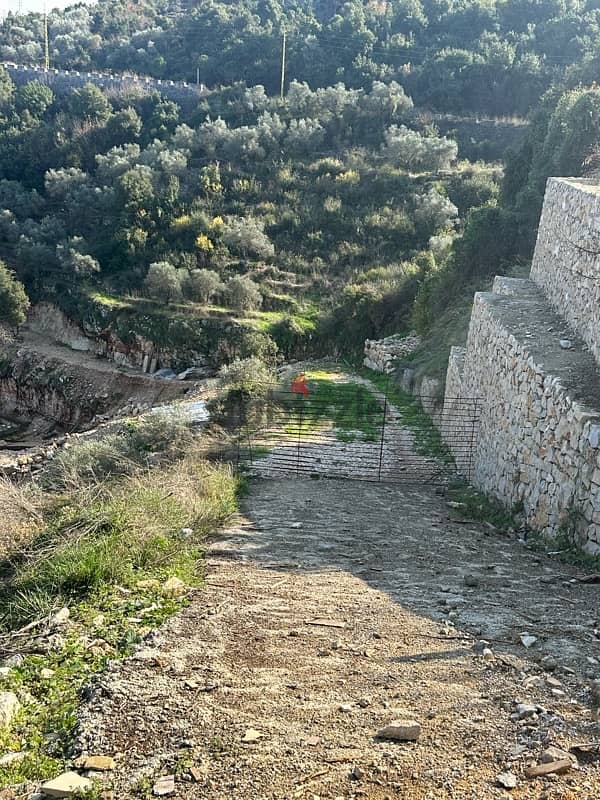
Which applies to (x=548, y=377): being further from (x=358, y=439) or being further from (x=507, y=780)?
(x=358, y=439)

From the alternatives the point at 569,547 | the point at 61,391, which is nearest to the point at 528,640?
the point at 569,547

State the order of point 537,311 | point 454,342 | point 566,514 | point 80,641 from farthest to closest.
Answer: point 454,342, point 537,311, point 566,514, point 80,641

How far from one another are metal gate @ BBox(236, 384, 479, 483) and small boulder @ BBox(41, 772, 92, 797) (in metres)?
8.18

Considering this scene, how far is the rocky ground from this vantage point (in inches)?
146

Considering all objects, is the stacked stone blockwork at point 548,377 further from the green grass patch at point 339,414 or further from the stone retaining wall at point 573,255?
the green grass patch at point 339,414

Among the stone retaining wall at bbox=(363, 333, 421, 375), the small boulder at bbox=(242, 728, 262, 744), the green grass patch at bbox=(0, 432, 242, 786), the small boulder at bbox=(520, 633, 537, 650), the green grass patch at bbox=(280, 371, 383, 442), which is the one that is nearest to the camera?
the small boulder at bbox=(242, 728, 262, 744)

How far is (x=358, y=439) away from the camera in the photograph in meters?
14.1

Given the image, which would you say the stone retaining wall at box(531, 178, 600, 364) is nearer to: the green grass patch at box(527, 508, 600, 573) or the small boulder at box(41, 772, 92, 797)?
the green grass patch at box(527, 508, 600, 573)

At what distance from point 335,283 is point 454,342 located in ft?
49.4

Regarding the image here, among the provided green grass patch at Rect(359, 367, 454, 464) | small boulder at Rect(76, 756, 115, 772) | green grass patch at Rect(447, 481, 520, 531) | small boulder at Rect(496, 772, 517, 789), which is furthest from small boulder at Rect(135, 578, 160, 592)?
green grass patch at Rect(359, 367, 454, 464)

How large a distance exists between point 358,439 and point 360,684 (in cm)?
960

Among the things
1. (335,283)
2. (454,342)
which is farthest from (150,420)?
(335,283)

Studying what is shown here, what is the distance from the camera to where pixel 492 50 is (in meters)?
46.3

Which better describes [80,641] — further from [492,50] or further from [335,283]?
[492,50]
